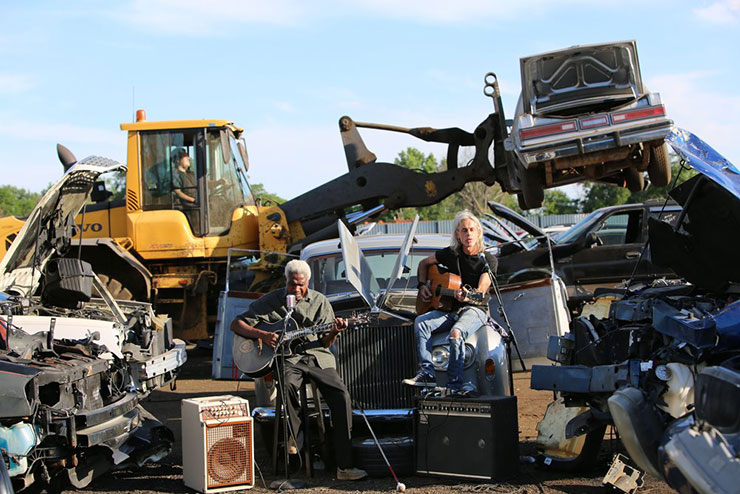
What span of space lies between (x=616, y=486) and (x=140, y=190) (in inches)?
330

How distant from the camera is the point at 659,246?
6.52 meters

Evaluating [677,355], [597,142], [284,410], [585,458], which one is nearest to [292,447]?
[284,410]

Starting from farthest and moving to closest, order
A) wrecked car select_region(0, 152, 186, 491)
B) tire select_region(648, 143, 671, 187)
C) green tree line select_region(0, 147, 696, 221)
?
green tree line select_region(0, 147, 696, 221)
tire select_region(648, 143, 671, 187)
wrecked car select_region(0, 152, 186, 491)

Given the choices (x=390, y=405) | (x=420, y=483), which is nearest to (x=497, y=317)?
(x=390, y=405)

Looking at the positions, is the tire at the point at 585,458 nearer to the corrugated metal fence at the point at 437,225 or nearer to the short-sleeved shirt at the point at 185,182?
the short-sleeved shirt at the point at 185,182

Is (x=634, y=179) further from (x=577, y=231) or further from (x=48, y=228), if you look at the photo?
(x=48, y=228)

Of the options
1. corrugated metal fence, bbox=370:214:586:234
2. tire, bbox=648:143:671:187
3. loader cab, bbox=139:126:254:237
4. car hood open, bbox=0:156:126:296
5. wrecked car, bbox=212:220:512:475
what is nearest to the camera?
wrecked car, bbox=212:220:512:475

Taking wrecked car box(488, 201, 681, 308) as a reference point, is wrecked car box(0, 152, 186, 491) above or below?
below

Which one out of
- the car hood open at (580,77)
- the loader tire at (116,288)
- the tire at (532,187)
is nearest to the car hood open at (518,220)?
the tire at (532,187)

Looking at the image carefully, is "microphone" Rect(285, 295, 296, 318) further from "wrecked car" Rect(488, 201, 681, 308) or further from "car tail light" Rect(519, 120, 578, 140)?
"wrecked car" Rect(488, 201, 681, 308)

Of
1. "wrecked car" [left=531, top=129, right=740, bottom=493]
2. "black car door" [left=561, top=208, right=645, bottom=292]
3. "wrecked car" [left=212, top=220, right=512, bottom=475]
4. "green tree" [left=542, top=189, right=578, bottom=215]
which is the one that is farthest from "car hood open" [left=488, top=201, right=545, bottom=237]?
"green tree" [left=542, top=189, right=578, bottom=215]

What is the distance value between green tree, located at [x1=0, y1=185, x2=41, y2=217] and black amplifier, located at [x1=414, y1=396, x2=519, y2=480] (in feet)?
168

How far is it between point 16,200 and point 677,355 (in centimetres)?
6253

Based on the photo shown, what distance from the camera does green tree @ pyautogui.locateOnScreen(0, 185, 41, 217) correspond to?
5566 centimetres
